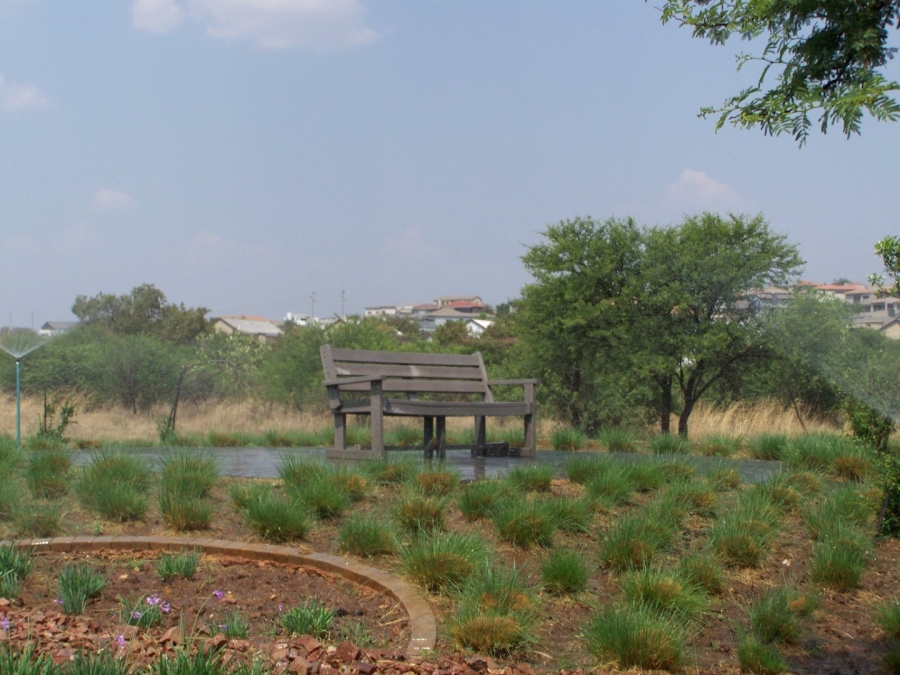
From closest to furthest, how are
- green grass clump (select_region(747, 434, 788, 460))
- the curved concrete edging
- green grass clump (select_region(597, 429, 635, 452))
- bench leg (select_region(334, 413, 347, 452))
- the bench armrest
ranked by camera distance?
the curved concrete edging
the bench armrest
bench leg (select_region(334, 413, 347, 452))
green grass clump (select_region(747, 434, 788, 460))
green grass clump (select_region(597, 429, 635, 452))

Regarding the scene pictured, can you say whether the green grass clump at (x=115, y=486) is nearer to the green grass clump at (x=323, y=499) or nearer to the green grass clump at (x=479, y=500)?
the green grass clump at (x=323, y=499)

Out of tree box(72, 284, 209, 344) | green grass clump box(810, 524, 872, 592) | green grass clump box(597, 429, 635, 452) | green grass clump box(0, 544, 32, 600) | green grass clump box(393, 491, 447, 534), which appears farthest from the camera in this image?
tree box(72, 284, 209, 344)

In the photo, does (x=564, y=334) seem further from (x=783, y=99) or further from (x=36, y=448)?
(x=783, y=99)

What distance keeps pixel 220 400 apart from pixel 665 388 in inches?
483

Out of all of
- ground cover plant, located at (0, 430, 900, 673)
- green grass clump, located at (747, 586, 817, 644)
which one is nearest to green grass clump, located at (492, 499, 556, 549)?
ground cover plant, located at (0, 430, 900, 673)

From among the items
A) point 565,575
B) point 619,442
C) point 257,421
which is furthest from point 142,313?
point 565,575

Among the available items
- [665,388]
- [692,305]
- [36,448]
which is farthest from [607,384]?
[36,448]

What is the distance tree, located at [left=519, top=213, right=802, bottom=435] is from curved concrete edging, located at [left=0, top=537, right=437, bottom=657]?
9.88 meters

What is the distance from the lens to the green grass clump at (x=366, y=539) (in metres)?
4.67

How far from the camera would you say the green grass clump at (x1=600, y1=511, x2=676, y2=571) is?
14.9ft

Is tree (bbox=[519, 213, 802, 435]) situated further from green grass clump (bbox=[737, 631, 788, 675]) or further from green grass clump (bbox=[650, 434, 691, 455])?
green grass clump (bbox=[737, 631, 788, 675])

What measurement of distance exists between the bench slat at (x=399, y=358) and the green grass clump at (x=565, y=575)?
13.1 ft

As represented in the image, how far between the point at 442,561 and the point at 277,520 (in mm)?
1180

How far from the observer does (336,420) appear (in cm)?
761
